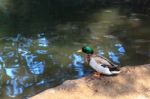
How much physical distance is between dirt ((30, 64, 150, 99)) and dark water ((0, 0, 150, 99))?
1142 mm

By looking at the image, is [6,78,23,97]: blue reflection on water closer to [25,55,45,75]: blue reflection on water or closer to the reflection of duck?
[25,55,45,75]: blue reflection on water

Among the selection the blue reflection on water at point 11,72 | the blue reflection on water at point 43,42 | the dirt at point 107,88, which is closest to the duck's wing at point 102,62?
the dirt at point 107,88

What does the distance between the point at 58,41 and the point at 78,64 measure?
68.5 inches

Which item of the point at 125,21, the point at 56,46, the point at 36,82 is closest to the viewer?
the point at 36,82

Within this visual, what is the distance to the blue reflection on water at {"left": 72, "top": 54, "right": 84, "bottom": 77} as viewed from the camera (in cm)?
870

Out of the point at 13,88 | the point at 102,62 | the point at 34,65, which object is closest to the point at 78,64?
the point at 34,65

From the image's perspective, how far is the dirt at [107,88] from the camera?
21.5ft

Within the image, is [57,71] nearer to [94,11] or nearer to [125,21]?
[125,21]

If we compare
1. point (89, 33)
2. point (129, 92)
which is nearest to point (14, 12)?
point (89, 33)

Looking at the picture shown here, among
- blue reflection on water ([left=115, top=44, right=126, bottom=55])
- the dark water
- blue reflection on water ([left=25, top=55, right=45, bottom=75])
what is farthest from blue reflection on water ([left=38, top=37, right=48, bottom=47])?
blue reflection on water ([left=115, top=44, right=126, bottom=55])

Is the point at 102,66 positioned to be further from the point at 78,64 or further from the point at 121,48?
the point at 121,48

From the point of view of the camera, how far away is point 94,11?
13.9 metres

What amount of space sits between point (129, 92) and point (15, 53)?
3872 mm

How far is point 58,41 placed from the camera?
420 inches
